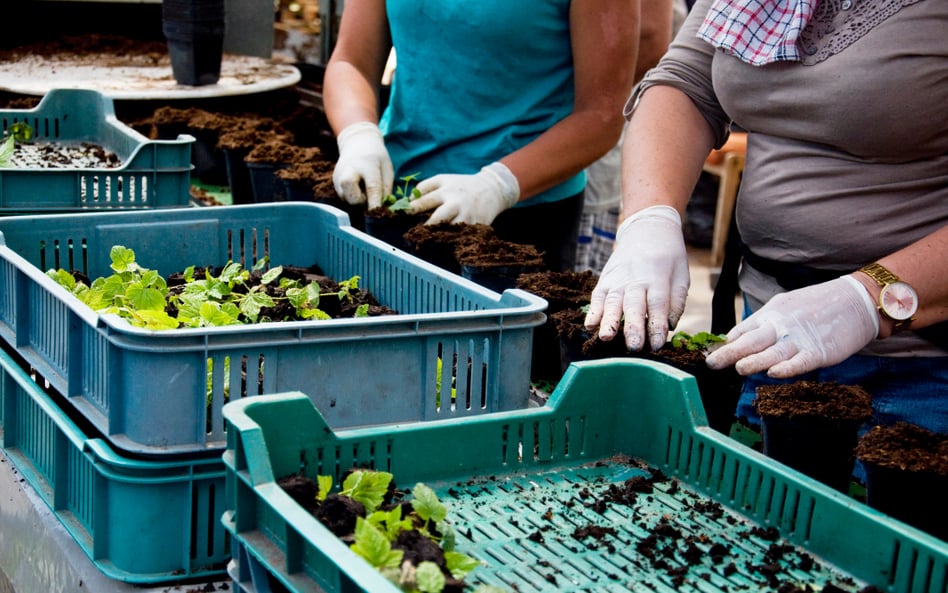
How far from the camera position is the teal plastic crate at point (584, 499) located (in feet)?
3.67

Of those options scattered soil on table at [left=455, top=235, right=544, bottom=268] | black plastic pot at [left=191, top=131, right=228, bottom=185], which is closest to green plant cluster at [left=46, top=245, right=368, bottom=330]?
scattered soil on table at [left=455, top=235, right=544, bottom=268]

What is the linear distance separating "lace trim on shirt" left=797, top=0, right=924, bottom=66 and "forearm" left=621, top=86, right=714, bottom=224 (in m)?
0.32

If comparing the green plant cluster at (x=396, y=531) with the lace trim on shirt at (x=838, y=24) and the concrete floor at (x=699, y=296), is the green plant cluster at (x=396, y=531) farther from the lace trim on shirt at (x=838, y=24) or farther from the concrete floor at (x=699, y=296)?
the concrete floor at (x=699, y=296)

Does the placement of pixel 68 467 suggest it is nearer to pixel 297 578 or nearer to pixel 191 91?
pixel 297 578

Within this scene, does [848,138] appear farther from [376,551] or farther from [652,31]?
[652,31]

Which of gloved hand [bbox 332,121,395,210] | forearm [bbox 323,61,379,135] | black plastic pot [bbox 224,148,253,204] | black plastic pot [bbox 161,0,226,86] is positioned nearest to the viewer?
gloved hand [bbox 332,121,395,210]

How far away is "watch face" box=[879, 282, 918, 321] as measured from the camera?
5.30 feet

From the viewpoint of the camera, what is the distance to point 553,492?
1.38 m

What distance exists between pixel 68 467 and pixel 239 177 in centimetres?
174

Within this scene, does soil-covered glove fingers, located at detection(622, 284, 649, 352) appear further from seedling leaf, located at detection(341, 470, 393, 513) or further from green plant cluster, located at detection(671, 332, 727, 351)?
seedling leaf, located at detection(341, 470, 393, 513)

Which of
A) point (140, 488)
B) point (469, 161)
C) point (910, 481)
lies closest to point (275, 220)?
point (469, 161)

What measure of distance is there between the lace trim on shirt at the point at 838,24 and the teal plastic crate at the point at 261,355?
60cm

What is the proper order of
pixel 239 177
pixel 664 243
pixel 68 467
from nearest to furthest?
pixel 68 467
pixel 664 243
pixel 239 177

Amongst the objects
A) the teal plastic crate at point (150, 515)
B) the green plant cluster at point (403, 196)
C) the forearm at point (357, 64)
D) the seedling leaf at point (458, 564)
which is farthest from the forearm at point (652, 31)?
the seedling leaf at point (458, 564)
